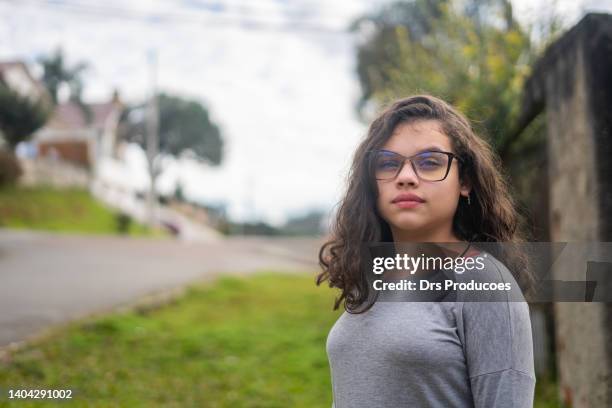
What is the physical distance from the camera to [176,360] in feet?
15.9

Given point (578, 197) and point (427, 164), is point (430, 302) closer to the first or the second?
point (427, 164)

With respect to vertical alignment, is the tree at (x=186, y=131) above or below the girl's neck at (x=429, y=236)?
above

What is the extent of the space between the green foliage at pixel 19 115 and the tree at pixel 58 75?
25cm

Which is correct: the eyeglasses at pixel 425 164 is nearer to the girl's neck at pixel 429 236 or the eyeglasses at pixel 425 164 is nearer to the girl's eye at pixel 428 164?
the girl's eye at pixel 428 164

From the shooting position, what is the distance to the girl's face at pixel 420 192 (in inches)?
53.4

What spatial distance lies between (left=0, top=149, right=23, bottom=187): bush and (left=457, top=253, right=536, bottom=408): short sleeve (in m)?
13.0

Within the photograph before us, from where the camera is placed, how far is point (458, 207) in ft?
4.81

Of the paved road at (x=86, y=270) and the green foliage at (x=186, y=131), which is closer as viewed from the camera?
the paved road at (x=86, y=270)

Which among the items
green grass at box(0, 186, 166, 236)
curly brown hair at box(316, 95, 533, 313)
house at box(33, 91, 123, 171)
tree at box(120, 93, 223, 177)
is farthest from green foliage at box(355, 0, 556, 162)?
tree at box(120, 93, 223, 177)

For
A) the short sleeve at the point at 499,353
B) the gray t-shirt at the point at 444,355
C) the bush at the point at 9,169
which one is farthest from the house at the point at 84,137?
the short sleeve at the point at 499,353

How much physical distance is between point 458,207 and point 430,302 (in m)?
0.27

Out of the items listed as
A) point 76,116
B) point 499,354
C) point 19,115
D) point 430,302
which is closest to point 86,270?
point 19,115

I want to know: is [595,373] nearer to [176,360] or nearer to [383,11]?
[176,360]

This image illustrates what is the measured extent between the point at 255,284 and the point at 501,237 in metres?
7.93
